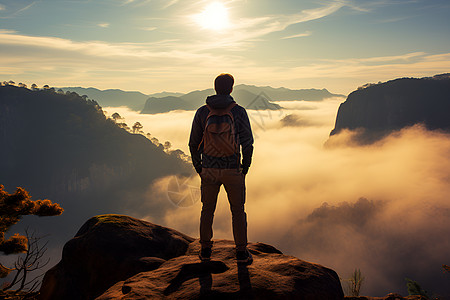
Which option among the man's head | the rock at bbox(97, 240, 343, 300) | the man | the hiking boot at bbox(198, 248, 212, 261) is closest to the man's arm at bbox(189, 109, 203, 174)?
the man

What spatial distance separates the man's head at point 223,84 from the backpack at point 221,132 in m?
0.33

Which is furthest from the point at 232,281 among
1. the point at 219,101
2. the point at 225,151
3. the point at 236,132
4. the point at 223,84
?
the point at 223,84

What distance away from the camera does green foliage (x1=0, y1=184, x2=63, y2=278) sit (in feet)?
35.9

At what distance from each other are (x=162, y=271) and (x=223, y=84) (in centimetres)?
394

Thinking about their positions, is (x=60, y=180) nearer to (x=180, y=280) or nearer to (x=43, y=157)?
(x=43, y=157)

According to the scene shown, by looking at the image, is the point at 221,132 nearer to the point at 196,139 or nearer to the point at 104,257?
the point at 196,139

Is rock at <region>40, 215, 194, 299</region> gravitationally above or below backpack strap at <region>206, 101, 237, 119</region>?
below

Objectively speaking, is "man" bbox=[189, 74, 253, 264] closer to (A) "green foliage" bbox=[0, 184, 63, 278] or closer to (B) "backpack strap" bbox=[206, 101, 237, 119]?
(B) "backpack strap" bbox=[206, 101, 237, 119]

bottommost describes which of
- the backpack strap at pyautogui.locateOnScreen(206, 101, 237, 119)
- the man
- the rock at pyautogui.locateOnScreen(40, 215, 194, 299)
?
the rock at pyautogui.locateOnScreen(40, 215, 194, 299)

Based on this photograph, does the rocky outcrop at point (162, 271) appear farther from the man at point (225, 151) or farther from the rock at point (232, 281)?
the man at point (225, 151)

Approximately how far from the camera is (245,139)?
5918 mm

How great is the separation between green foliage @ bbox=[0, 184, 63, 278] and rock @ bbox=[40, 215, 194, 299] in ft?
11.6

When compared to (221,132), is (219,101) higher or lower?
higher

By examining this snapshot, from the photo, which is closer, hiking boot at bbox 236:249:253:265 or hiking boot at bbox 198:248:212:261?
hiking boot at bbox 236:249:253:265
